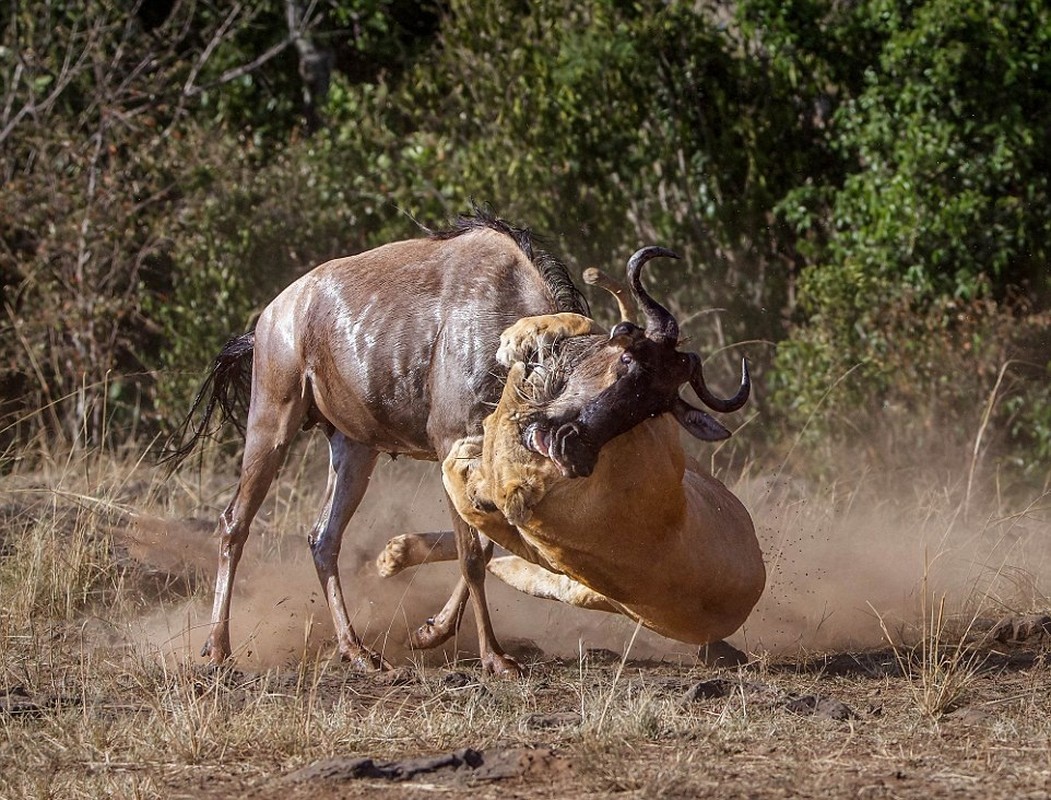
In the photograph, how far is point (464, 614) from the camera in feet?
24.6

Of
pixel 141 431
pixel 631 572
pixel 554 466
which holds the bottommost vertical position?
pixel 141 431

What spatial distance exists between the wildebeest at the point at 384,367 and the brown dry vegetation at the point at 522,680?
14.5 inches

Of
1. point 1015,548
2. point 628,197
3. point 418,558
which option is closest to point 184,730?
point 418,558

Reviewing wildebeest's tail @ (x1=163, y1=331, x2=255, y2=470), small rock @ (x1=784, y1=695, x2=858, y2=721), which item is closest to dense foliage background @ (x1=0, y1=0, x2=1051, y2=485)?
wildebeest's tail @ (x1=163, y1=331, x2=255, y2=470)

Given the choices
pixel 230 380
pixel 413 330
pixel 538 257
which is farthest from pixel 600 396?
pixel 230 380

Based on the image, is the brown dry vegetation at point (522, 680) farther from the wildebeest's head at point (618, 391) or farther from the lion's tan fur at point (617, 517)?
the wildebeest's head at point (618, 391)

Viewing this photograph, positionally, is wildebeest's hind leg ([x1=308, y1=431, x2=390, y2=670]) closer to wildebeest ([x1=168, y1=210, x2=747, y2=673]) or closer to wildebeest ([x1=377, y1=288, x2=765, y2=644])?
wildebeest ([x1=168, y1=210, x2=747, y2=673])

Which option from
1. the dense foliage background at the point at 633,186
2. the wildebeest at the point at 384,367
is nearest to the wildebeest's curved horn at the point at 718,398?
the wildebeest at the point at 384,367

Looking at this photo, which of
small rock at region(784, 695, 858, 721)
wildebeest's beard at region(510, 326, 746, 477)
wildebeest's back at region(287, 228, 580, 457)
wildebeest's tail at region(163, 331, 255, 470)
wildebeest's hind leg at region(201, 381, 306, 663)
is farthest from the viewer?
wildebeest's tail at region(163, 331, 255, 470)

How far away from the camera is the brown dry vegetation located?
4.57 meters

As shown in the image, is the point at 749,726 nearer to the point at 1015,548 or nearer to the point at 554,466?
the point at 554,466

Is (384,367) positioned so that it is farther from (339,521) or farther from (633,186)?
(633,186)

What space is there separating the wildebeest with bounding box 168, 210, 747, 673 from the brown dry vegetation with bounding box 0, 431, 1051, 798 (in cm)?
37

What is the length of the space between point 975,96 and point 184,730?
25.5 feet
